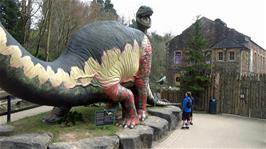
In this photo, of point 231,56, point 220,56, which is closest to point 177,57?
point 220,56

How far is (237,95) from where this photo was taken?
15461 millimetres

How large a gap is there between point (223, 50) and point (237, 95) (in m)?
15.7

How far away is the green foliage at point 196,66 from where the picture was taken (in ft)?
54.9

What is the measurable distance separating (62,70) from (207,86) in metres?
10.9

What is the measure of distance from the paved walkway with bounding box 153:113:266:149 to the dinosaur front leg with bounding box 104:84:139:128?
831 mm

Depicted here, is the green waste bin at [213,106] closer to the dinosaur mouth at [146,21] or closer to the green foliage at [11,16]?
the dinosaur mouth at [146,21]

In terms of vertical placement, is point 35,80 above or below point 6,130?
above

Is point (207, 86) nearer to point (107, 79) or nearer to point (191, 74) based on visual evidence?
point (191, 74)

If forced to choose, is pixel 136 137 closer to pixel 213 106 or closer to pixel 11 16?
pixel 213 106

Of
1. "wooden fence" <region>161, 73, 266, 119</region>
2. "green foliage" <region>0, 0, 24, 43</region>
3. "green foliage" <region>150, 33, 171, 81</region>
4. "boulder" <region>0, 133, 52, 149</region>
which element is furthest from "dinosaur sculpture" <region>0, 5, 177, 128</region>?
"green foliage" <region>150, 33, 171, 81</region>

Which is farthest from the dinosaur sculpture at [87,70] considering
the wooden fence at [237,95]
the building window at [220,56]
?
the building window at [220,56]

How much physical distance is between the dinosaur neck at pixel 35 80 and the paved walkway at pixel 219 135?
7.86 ft

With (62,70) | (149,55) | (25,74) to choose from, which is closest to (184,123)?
(149,55)

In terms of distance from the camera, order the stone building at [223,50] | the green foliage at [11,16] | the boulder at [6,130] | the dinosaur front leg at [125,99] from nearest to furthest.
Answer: the boulder at [6,130]
the dinosaur front leg at [125,99]
the green foliage at [11,16]
the stone building at [223,50]
